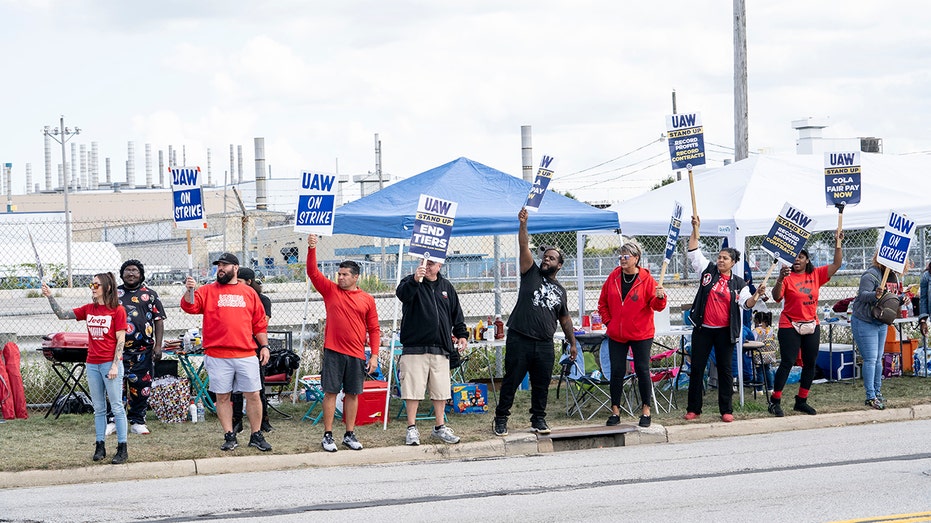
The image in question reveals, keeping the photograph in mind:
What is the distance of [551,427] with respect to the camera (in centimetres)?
1102

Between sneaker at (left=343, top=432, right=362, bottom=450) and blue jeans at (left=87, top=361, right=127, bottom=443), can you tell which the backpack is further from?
blue jeans at (left=87, top=361, right=127, bottom=443)

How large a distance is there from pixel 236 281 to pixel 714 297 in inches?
203

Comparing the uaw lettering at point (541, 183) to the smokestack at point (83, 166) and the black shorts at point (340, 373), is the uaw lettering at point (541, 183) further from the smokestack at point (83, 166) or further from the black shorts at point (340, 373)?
the smokestack at point (83, 166)

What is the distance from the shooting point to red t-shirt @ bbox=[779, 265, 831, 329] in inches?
456

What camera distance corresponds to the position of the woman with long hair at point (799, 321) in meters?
11.6

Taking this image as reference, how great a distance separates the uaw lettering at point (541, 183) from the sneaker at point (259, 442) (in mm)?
3604

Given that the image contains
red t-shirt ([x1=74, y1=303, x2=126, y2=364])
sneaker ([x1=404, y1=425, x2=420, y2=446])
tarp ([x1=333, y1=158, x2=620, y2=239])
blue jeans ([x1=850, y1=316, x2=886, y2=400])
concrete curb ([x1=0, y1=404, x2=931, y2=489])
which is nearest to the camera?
concrete curb ([x1=0, y1=404, x2=931, y2=489])

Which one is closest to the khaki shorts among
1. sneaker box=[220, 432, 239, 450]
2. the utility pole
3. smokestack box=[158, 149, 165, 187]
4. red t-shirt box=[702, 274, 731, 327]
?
sneaker box=[220, 432, 239, 450]

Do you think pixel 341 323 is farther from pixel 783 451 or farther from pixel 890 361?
pixel 890 361

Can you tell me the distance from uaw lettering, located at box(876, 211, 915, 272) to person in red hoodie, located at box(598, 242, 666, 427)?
9.84 feet

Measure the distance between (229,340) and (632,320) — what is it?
13.7ft

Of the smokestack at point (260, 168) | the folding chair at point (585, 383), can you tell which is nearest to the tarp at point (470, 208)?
the folding chair at point (585, 383)

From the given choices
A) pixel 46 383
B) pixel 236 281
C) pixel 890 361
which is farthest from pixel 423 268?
pixel 890 361

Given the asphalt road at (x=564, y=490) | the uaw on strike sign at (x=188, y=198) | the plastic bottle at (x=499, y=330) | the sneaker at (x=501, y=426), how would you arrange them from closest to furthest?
the asphalt road at (x=564, y=490) < the sneaker at (x=501, y=426) < the uaw on strike sign at (x=188, y=198) < the plastic bottle at (x=499, y=330)
